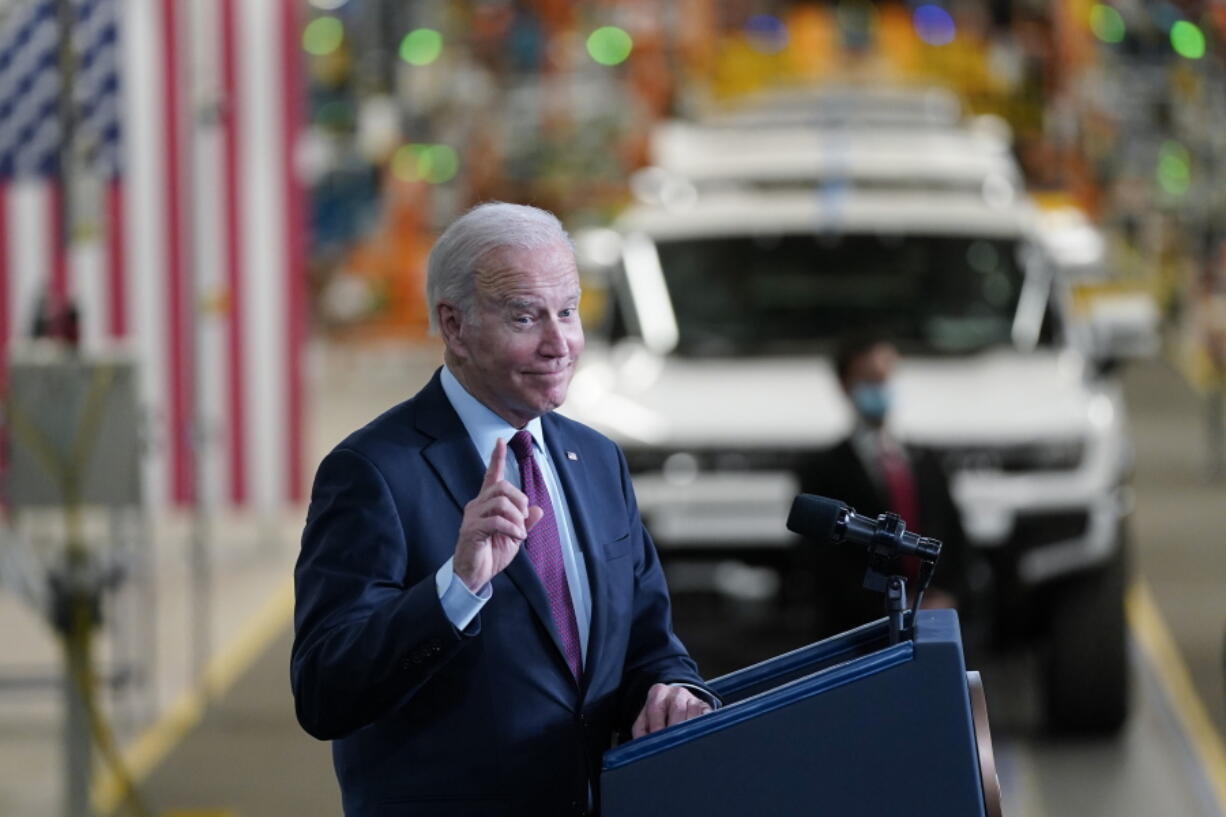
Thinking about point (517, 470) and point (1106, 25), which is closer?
point (517, 470)

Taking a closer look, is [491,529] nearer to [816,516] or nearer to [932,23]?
[816,516]

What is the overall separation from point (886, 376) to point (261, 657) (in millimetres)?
4117

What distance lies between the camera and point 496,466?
2553mm

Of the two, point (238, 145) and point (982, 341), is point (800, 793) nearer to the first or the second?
point (982, 341)

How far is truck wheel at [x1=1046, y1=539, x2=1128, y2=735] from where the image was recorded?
26.9 ft

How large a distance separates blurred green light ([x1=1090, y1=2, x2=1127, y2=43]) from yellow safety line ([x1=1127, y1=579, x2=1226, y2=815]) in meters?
20.4

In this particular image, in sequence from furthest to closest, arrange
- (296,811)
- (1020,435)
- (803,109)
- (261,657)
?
(803,109) < (261,657) < (1020,435) < (296,811)

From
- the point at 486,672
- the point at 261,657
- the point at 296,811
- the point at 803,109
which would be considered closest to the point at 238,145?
the point at 261,657

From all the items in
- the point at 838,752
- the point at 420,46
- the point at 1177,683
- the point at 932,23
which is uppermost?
the point at 420,46

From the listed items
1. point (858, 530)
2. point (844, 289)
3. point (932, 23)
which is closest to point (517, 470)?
point (858, 530)

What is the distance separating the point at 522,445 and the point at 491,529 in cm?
31

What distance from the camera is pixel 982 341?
8.84 metres

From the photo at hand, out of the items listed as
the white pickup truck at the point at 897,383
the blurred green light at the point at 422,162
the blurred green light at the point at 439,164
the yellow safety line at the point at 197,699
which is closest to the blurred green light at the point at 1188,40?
the white pickup truck at the point at 897,383

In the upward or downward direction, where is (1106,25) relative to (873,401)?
upward
